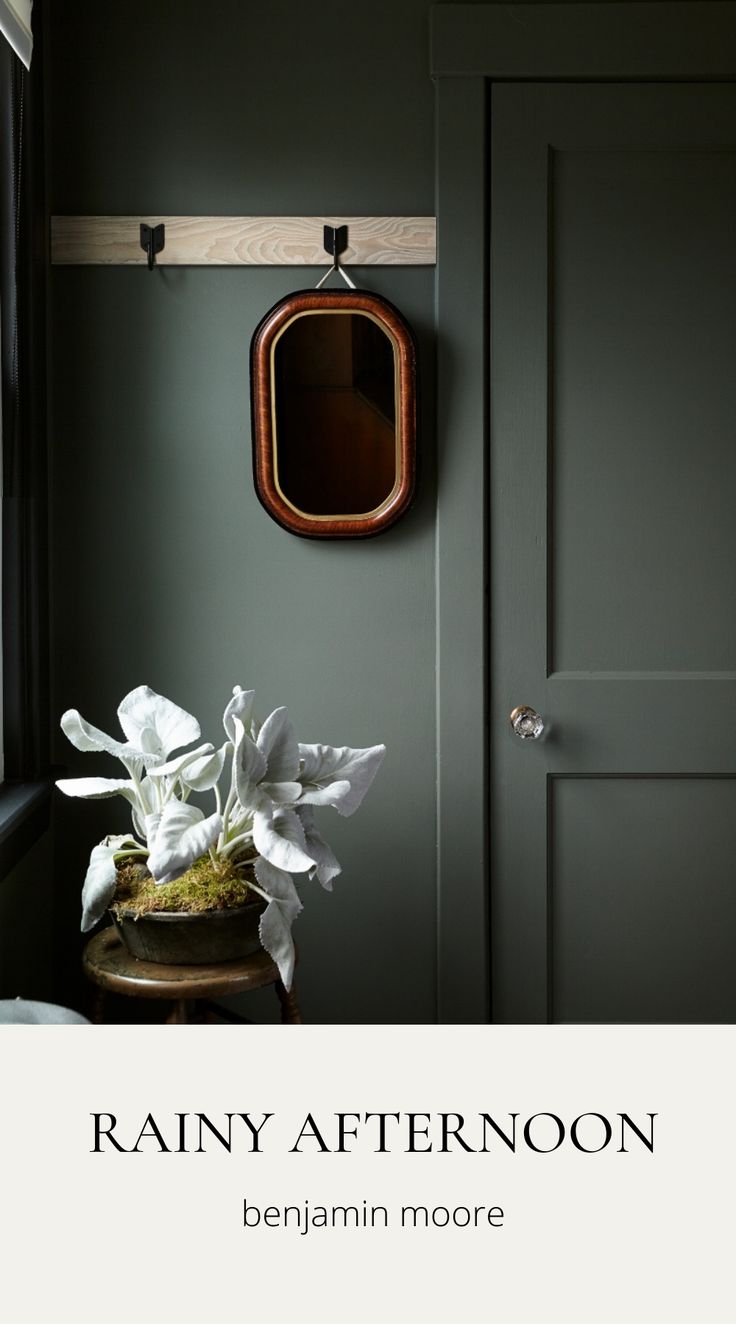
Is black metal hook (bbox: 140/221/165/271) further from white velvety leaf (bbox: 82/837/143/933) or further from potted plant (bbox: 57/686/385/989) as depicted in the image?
white velvety leaf (bbox: 82/837/143/933)

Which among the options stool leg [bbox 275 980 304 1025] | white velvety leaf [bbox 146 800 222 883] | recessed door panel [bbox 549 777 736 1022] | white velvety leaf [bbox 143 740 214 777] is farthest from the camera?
recessed door panel [bbox 549 777 736 1022]

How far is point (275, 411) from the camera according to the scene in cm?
198

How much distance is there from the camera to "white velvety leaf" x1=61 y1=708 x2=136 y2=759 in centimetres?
157

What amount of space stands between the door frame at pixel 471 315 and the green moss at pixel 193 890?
0.58 m

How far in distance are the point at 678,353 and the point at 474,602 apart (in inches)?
23.7

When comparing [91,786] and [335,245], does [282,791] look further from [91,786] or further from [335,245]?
[335,245]

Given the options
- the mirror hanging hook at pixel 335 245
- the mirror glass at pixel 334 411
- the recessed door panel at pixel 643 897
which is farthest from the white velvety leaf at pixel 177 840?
the mirror hanging hook at pixel 335 245

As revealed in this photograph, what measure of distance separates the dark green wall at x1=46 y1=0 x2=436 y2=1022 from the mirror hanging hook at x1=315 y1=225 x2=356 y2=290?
0.05m

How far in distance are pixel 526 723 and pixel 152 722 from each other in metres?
0.77

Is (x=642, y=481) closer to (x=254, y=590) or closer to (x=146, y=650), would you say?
(x=254, y=590)

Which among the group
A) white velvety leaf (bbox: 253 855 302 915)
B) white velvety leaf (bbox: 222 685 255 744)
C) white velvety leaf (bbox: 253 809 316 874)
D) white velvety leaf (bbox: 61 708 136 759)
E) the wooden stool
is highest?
white velvety leaf (bbox: 222 685 255 744)

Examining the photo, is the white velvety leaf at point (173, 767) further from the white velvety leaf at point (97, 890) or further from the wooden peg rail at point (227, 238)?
the wooden peg rail at point (227, 238)

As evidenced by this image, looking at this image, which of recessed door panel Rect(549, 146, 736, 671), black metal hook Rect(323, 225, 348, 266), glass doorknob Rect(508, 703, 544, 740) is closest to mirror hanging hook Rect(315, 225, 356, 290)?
black metal hook Rect(323, 225, 348, 266)

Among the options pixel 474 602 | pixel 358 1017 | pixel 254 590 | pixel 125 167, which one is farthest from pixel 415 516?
pixel 358 1017
